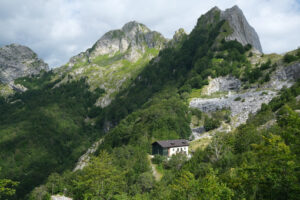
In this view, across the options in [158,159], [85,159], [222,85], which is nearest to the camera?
[158,159]

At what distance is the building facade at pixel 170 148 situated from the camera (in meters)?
83.5

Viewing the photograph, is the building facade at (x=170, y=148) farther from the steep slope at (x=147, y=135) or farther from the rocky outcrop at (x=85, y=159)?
the rocky outcrop at (x=85, y=159)

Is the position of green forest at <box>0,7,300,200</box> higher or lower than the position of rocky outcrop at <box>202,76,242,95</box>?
lower

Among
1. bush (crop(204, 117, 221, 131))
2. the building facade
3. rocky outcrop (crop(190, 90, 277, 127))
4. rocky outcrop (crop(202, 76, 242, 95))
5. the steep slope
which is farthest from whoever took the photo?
rocky outcrop (crop(202, 76, 242, 95))

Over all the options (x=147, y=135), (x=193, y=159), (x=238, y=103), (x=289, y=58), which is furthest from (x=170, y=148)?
(x=289, y=58)

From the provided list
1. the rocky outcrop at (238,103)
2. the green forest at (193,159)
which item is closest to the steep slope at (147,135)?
the green forest at (193,159)

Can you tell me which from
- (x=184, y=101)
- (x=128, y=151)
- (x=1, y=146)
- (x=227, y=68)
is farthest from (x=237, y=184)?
(x=1, y=146)

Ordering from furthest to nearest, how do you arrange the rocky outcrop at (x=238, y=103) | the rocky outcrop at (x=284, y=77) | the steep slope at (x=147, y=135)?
the rocky outcrop at (x=284, y=77) < the rocky outcrop at (x=238, y=103) < the steep slope at (x=147, y=135)

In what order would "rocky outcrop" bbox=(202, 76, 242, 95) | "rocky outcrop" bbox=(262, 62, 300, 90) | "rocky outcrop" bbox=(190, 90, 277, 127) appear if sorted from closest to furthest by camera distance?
"rocky outcrop" bbox=(190, 90, 277, 127), "rocky outcrop" bbox=(262, 62, 300, 90), "rocky outcrop" bbox=(202, 76, 242, 95)

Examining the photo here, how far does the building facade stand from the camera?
8350cm

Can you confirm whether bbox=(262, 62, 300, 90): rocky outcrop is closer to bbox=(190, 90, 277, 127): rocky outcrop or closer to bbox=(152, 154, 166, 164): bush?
bbox=(190, 90, 277, 127): rocky outcrop

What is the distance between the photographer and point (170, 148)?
84250mm

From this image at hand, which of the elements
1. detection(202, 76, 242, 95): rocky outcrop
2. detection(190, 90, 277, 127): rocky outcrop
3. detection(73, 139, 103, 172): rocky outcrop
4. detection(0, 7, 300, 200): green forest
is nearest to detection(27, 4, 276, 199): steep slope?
detection(0, 7, 300, 200): green forest

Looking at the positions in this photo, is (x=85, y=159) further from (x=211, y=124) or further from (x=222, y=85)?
(x=222, y=85)
